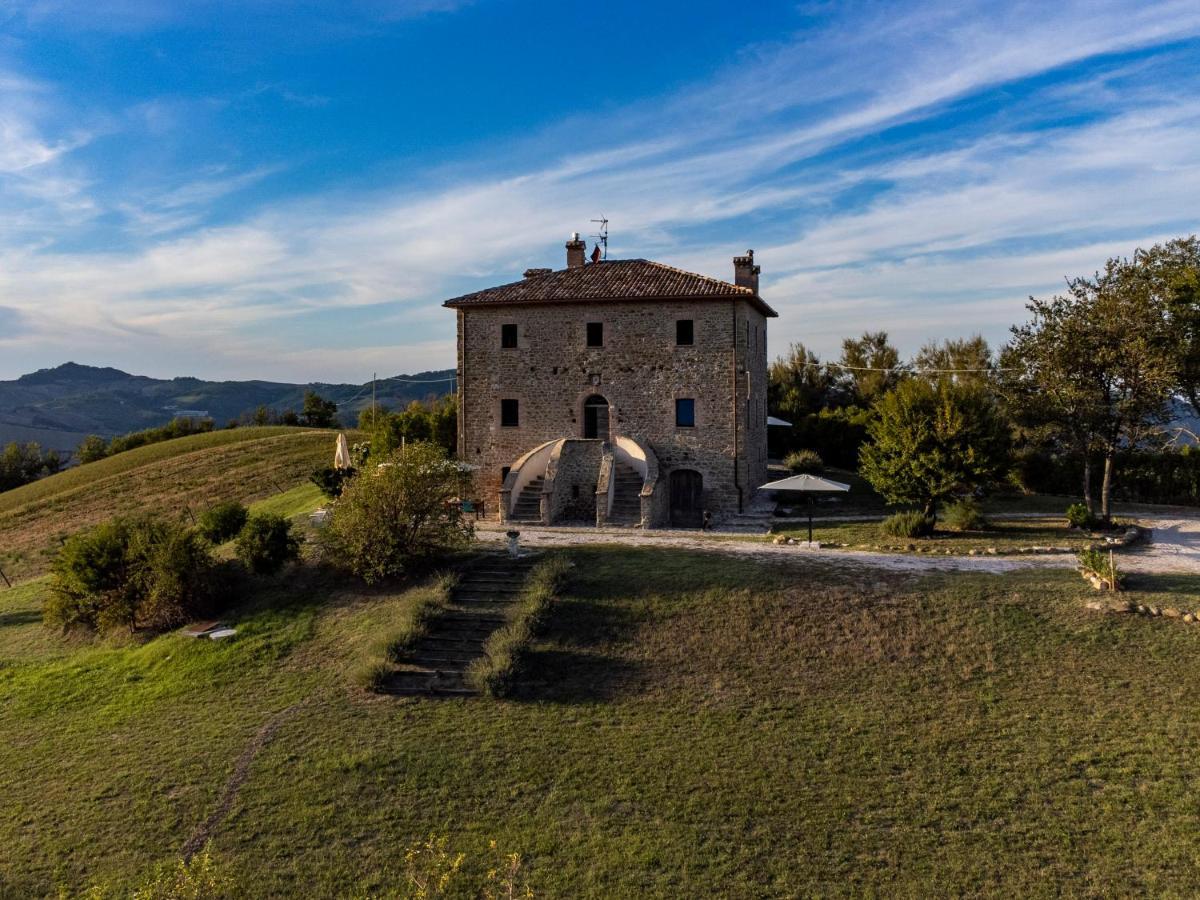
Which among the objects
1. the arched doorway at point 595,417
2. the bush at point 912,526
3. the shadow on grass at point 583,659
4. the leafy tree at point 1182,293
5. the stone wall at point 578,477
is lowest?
the shadow on grass at point 583,659

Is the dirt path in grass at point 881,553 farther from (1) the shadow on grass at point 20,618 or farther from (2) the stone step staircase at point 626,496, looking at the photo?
(1) the shadow on grass at point 20,618

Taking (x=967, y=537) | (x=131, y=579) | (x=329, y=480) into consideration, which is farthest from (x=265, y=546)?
(x=967, y=537)

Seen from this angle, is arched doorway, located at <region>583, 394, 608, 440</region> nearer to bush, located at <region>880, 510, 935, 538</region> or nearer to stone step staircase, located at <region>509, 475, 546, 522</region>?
stone step staircase, located at <region>509, 475, 546, 522</region>

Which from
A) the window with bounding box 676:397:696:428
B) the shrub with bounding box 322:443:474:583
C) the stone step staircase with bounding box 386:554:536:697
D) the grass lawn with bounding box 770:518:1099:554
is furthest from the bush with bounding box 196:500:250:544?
the grass lawn with bounding box 770:518:1099:554

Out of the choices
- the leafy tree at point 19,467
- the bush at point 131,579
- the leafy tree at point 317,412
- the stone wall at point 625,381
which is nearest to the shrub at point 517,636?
the bush at point 131,579

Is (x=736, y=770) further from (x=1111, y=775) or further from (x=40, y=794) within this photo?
(x=40, y=794)

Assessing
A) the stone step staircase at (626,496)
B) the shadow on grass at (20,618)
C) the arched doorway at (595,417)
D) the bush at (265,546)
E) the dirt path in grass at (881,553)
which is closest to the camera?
the dirt path in grass at (881,553)

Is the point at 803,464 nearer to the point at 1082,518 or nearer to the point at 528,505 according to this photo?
the point at 1082,518
